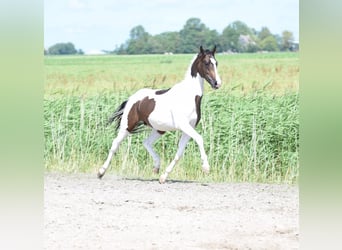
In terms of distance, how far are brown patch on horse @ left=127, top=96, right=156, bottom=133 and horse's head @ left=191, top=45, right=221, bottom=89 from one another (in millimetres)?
390

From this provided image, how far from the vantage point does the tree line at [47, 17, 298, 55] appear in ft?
16.1

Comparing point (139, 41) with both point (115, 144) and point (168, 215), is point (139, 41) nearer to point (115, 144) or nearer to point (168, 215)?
point (115, 144)

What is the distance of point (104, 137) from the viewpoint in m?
5.17

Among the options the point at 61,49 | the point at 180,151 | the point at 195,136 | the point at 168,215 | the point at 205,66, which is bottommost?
the point at 168,215

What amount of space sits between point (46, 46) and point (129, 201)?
123 cm

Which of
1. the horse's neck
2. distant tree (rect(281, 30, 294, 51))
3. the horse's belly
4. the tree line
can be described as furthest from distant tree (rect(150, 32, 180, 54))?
distant tree (rect(281, 30, 294, 51))

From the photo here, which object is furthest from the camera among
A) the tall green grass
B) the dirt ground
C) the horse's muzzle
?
the tall green grass

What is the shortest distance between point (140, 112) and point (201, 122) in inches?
17.0

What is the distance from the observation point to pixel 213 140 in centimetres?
511

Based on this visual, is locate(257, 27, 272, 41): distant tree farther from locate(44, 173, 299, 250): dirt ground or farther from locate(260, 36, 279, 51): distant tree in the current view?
locate(44, 173, 299, 250): dirt ground

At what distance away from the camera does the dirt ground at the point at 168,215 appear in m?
4.62

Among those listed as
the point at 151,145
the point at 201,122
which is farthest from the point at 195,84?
the point at 151,145
